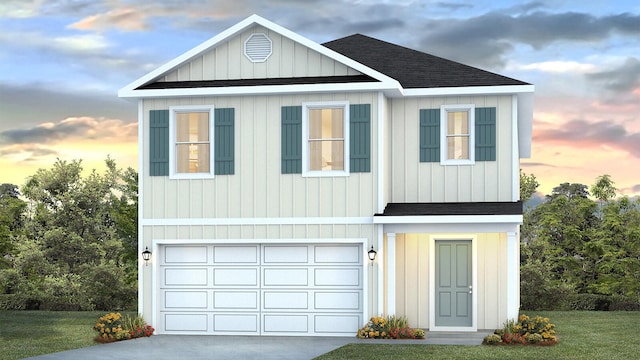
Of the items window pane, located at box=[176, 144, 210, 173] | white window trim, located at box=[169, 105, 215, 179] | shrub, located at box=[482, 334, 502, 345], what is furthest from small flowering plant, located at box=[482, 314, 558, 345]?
window pane, located at box=[176, 144, 210, 173]

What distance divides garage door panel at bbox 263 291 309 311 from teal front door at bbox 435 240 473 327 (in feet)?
9.93

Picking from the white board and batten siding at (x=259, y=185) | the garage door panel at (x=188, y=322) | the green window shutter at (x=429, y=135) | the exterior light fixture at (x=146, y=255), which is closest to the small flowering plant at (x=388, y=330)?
the white board and batten siding at (x=259, y=185)

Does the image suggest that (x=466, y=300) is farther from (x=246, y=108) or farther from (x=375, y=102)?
(x=246, y=108)

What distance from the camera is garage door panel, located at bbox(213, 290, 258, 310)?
21016 mm

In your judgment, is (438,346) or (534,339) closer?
(438,346)

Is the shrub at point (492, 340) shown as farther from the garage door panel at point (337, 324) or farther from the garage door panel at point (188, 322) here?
the garage door panel at point (188, 322)

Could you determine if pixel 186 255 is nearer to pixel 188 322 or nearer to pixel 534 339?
pixel 188 322

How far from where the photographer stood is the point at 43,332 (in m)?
23.1

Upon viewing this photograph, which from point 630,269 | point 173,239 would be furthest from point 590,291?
point 173,239

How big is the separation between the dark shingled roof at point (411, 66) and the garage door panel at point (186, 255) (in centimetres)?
593

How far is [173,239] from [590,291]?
1755cm

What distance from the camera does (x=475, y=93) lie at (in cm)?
2100

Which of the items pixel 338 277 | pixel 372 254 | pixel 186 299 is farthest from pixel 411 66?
pixel 186 299

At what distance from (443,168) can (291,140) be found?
3.54 m
